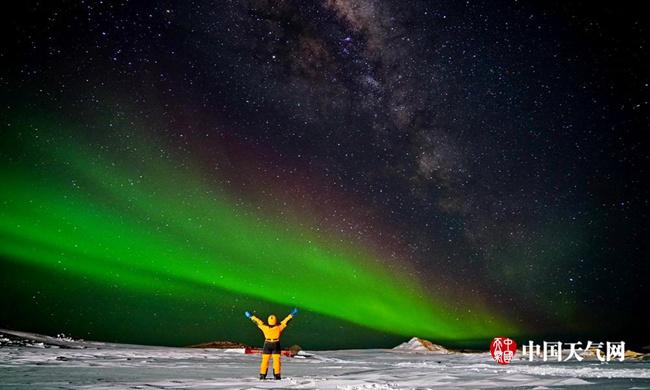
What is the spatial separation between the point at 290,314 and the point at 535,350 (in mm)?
28790

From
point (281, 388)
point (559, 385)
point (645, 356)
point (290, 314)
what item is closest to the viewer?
point (281, 388)

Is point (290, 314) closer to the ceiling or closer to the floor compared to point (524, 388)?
closer to the ceiling

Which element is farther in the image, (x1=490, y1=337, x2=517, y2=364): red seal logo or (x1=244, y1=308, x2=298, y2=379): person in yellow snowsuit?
(x1=490, y1=337, x2=517, y2=364): red seal logo

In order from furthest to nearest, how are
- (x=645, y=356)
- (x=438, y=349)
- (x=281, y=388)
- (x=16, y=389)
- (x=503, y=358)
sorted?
(x=438, y=349) → (x=645, y=356) → (x=503, y=358) → (x=281, y=388) → (x=16, y=389)

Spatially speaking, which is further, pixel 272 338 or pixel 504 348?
pixel 504 348

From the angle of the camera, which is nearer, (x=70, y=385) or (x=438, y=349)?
(x=70, y=385)

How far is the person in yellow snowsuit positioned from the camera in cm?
1305

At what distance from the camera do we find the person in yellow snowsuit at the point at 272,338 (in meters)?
13.0

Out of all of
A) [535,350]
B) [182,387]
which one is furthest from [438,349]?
[182,387]

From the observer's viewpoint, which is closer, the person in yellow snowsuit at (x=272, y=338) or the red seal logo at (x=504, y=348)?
the person in yellow snowsuit at (x=272, y=338)

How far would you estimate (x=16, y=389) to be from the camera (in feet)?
31.8

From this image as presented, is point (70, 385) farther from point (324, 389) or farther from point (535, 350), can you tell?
point (535, 350)

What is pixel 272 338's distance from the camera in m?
13.3

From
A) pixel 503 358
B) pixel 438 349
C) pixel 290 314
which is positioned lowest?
pixel 438 349
